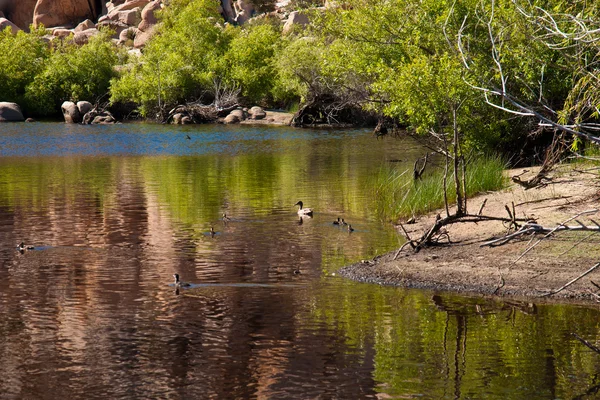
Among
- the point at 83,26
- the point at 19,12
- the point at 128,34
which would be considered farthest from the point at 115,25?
the point at 19,12

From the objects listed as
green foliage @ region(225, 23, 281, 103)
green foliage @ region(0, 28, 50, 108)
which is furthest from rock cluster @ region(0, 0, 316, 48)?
green foliage @ region(225, 23, 281, 103)

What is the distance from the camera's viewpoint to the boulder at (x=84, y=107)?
234ft

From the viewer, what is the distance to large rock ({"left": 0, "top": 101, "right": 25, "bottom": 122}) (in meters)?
70.2

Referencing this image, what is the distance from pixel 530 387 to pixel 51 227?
14090 mm

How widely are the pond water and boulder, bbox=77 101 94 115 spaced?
4671cm

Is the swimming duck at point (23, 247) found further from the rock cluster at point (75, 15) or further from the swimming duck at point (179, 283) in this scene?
the rock cluster at point (75, 15)

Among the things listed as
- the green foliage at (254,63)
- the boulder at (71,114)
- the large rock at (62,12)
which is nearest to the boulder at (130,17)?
the large rock at (62,12)

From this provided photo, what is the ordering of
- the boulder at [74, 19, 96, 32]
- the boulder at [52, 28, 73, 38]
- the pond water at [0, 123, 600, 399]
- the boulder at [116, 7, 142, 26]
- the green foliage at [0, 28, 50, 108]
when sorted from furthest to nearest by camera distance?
the boulder at [116, 7, 142, 26], the boulder at [74, 19, 96, 32], the boulder at [52, 28, 73, 38], the green foliage at [0, 28, 50, 108], the pond water at [0, 123, 600, 399]

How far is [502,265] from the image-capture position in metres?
15.4

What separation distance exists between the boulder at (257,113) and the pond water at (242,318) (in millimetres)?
44527

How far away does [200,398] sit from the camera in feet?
32.4

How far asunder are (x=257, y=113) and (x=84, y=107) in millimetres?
13570

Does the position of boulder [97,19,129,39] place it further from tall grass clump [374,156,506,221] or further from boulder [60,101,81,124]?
tall grass clump [374,156,506,221]

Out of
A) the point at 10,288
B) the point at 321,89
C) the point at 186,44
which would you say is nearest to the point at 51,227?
the point at 10,288
